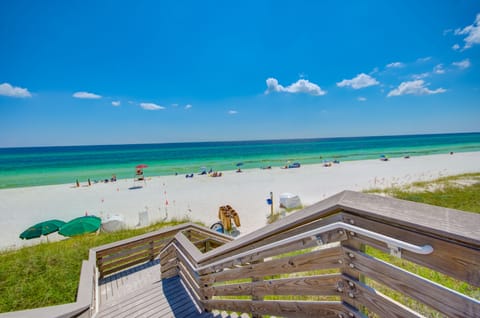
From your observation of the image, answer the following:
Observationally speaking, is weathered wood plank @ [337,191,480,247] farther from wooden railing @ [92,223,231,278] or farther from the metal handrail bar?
wooden railing @ [92,223,231,278]

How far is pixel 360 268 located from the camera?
115cm

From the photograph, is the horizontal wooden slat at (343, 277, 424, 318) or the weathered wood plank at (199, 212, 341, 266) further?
the weathered wood plank at (199, 212, 341, 266)

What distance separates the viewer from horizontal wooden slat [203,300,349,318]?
4.46ft

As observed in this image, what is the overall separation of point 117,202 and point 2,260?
35.5 ft

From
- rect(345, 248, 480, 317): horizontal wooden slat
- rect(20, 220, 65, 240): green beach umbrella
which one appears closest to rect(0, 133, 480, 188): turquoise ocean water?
rect(20, 220, 65, 240): green beach umbrella

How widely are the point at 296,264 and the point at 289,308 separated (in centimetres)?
52

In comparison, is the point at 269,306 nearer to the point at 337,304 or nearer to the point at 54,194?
the point at 337,304

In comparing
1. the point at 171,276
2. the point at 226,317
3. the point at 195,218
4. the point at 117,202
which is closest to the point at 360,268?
the point at 226,317

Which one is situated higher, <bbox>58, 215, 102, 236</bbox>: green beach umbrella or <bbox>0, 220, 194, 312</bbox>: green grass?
<bbox>0, 220, 194, 312</bbox>: green grass

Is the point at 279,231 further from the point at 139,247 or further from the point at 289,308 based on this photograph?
the point at 139,247

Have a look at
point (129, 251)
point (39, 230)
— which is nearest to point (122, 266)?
point (129, 251)

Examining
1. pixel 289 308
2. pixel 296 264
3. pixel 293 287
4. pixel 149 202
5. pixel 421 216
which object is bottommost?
pixel 149 202

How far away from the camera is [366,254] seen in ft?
3.69

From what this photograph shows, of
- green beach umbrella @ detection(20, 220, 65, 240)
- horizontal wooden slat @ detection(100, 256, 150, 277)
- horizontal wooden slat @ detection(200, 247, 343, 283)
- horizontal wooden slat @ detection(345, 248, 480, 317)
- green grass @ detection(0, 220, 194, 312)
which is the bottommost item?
green beach umbrella @ detection(20, 220, 65, 240)
